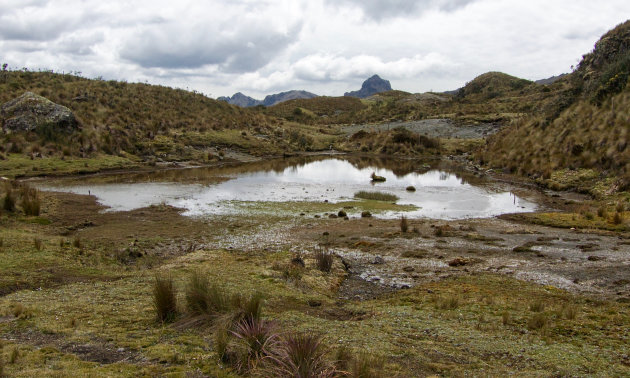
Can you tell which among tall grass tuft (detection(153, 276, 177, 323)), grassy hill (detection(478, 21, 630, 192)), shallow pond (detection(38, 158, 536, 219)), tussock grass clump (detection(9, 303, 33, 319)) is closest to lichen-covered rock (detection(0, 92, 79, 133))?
shallow pond (detection(38, 158, 536, 219))

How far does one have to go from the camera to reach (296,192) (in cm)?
2986

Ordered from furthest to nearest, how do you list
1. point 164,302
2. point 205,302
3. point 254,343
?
point 205,302, point 164,302, point 254,343

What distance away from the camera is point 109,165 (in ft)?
123

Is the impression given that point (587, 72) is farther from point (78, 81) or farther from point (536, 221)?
point (78, 81)

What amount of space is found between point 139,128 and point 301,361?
5022 cm

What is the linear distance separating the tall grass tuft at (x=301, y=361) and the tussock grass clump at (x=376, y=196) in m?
23.0

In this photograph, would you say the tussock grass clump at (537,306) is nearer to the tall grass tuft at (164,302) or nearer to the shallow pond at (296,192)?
the tall grass tuft at (164,302)

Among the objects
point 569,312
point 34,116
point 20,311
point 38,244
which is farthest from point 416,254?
point 34,116

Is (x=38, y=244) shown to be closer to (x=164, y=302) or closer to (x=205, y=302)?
(x=164, y=302)

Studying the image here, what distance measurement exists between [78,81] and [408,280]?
61.4 m

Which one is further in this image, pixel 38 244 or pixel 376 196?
pixel 376 196

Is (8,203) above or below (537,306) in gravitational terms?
above

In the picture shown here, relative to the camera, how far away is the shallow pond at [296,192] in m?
23.9

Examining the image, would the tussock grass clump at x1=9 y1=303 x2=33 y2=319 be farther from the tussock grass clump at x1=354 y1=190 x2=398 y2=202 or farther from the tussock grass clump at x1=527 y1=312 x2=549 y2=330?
the tussock grass clump at x1=354 y1=190 x2=398 y2=202
